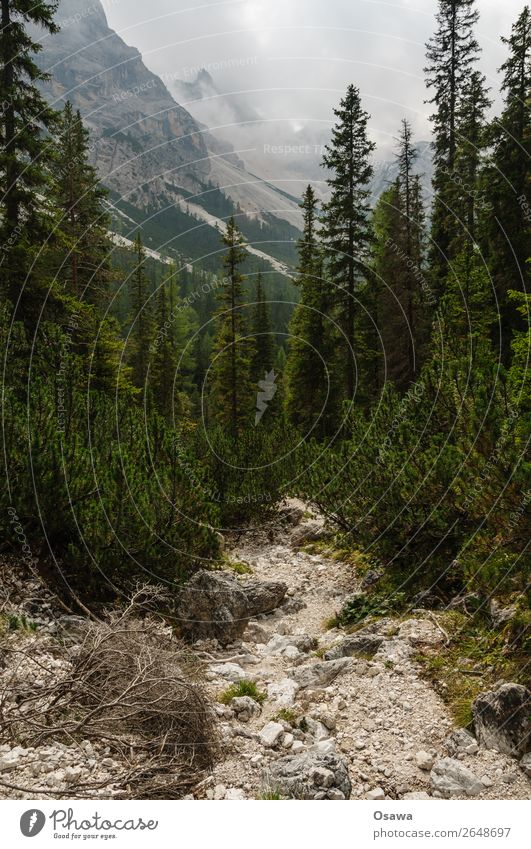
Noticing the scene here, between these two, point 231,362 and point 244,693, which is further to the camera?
point 231,362

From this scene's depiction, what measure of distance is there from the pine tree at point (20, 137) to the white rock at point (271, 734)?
15.0 metres

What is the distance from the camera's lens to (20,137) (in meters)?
15.0

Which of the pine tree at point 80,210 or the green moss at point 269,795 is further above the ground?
the pine tree at point 80,210

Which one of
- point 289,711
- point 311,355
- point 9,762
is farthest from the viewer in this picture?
point 311,355

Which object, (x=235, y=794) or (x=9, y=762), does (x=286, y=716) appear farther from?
(x=9, y=762)

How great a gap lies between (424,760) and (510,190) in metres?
24.9

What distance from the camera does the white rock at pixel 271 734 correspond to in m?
4.77

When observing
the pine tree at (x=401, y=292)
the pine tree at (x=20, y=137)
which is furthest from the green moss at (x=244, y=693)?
the pine tree at (x=401, y=292)

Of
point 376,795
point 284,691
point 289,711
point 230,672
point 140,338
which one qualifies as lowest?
point 230,672

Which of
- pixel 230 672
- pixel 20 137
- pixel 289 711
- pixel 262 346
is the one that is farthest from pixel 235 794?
pixel 262 346

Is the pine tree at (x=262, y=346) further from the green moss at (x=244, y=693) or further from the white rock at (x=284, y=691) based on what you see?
the green moss at (x=244, y=693)

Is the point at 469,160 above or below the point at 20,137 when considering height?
above
